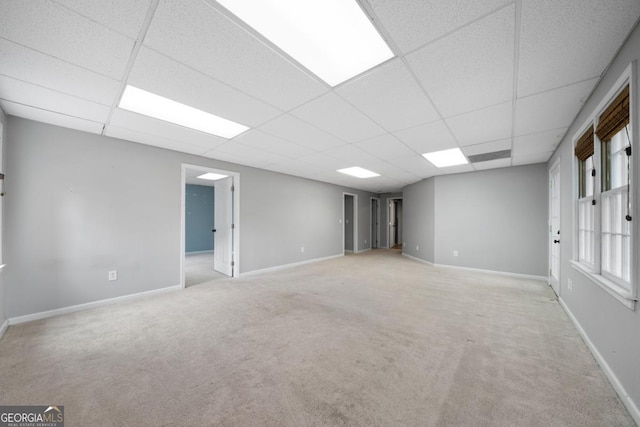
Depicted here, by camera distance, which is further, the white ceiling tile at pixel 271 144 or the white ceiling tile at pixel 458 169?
the white ceiling tile at pixel 458 169

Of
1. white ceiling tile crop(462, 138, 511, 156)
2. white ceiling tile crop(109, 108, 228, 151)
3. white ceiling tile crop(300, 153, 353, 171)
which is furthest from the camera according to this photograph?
white ceiling tile crop(300, 153, 353, 171)

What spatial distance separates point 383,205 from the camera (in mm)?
9750

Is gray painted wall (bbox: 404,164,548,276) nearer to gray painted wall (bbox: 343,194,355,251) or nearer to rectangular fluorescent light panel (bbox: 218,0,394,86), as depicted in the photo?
gray painted wall (bbox: 343,194,355,251)

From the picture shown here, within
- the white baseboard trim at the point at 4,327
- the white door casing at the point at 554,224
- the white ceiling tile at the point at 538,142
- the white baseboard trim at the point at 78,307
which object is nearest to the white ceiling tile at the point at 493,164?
the white ceiling tile at the point at 538,142

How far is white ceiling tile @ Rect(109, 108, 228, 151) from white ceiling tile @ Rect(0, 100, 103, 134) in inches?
13.1

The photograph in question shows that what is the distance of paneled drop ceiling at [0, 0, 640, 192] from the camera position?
133 cm

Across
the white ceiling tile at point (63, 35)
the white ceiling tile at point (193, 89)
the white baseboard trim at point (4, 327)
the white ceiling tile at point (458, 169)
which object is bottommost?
the white baseboard trim at point (4, 327)

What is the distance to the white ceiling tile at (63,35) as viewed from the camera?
51.8 inches

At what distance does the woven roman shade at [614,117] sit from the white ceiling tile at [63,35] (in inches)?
131

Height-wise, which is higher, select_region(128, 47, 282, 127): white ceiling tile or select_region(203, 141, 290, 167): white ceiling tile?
select_region(128, 47, 282, 127): white ceiling tile

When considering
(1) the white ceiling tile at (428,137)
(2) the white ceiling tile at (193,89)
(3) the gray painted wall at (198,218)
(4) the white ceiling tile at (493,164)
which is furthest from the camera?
(3) the gray painted wall at (198,218)

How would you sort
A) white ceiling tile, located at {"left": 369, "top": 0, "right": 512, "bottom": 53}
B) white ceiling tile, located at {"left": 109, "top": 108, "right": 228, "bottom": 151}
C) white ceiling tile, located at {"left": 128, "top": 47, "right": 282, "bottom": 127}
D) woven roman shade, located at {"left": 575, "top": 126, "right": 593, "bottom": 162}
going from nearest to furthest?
white ceiling tile, located at {"left": 369, "top": 0, "right": 512, "bottom": 53} → white ceiling tile, located at {"left": 128, "top": 47, "right": 282, "bottom": 127} → woven roman shade, located at {"left": 575, "top": 126, "right": 593, "bottom": 162} → white ceiling tile, located at {"left": 109, "top": 108, "right": 228, "bottom": 151}

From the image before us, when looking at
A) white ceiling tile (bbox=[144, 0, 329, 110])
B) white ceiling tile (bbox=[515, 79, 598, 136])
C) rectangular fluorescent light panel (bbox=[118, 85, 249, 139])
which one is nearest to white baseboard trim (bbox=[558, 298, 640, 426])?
white ceiling tile (bbox=[515, 79, 598, 136])

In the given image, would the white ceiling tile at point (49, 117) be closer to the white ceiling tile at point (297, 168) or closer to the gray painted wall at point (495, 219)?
the white ceiling tile at point (297, 168)
